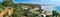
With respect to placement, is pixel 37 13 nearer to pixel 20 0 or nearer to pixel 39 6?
pixel 39 6

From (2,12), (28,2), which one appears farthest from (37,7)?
(2,12)

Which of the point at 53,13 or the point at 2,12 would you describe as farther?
the point at 53,13

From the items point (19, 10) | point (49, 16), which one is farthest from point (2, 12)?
point (49, 16)

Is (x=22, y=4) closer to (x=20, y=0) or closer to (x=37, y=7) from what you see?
(x=20, y=0)

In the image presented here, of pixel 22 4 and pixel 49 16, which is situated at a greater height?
pixel 22 4

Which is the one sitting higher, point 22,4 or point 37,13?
point 22,4

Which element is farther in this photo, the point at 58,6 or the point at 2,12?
the point at 58,6

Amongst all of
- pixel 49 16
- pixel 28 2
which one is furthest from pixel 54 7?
pixel 28 2

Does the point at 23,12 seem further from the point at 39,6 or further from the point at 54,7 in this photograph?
the point at 54,7
